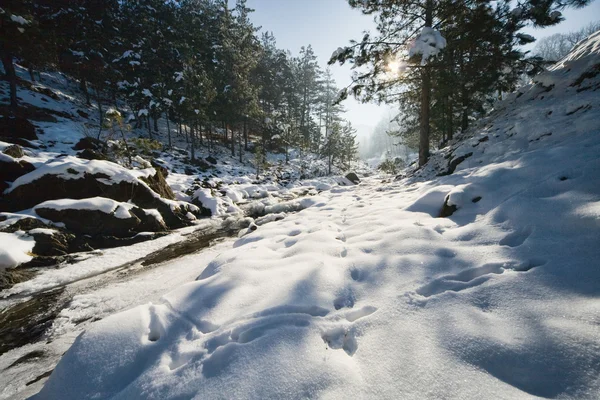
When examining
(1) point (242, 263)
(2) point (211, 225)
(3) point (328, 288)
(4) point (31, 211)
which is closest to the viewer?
(3) point (328, 288)

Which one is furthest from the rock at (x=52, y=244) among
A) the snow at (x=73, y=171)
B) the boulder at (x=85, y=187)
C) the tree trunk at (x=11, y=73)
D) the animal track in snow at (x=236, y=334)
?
the tree trunk at (x=11, y=73)

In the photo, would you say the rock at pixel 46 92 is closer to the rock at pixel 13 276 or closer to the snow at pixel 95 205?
the snow at pixel 95 205

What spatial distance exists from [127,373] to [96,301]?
3.14 metres

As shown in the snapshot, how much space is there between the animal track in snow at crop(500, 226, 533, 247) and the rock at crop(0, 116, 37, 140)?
2060cm

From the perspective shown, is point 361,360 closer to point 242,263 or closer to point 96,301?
point 242,263

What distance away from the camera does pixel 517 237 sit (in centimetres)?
232

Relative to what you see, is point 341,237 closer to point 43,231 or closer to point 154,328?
point 154,328

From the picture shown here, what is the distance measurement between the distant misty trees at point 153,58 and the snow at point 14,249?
1684cm

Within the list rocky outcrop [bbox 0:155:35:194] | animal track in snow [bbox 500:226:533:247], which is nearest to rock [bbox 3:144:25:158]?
rocky outcrop [bbox 0:155:35:194]

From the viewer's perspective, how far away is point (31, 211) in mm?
5965

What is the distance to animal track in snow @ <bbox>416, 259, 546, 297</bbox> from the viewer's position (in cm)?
191

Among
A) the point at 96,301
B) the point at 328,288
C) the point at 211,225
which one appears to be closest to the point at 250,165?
the point at 211,225

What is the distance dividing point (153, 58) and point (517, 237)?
33673 mm

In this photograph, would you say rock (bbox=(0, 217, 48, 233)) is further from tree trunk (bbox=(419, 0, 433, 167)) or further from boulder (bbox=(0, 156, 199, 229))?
tree trunk (bbox=(419, 0, 433, 167))
